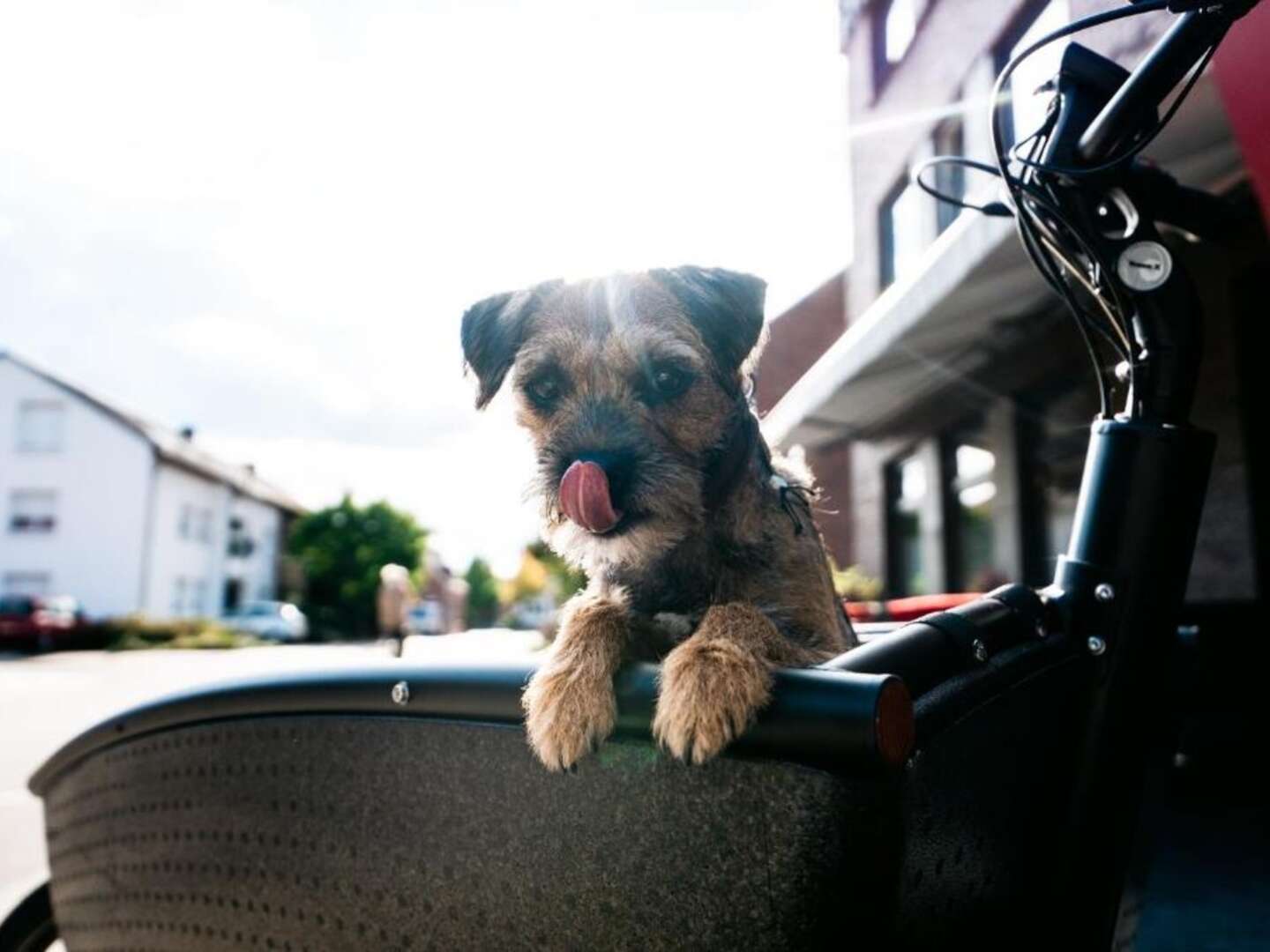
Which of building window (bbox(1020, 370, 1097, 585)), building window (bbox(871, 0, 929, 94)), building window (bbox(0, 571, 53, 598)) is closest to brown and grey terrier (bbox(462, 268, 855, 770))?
building window (bbox(871, 0, 929, 94))

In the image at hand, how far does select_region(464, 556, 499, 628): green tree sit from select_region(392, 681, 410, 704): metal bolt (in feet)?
194

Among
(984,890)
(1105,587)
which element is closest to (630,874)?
(984,890)

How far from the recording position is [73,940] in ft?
5.53

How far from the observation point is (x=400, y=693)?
1131 mm

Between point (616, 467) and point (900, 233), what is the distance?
1448 millimetres

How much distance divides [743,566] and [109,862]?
1.09 m

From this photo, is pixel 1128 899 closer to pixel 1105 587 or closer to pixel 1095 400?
pixel 1105 587

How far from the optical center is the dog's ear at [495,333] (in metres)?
1.94

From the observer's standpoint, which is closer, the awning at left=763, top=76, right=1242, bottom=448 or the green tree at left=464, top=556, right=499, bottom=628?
the awning at left=763, top=76, right=1242, bottom=448

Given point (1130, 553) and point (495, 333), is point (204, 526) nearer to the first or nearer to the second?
point (495, 333)

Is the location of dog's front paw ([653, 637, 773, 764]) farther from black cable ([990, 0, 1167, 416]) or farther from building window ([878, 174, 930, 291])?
building window ([878, 174, 930, 291])

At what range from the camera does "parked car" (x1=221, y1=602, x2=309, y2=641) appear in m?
35.1

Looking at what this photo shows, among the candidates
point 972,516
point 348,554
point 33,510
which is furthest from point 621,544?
point 348,554

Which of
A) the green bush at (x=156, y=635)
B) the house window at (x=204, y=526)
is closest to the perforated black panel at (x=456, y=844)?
the green bush at (x=156, y=635)
